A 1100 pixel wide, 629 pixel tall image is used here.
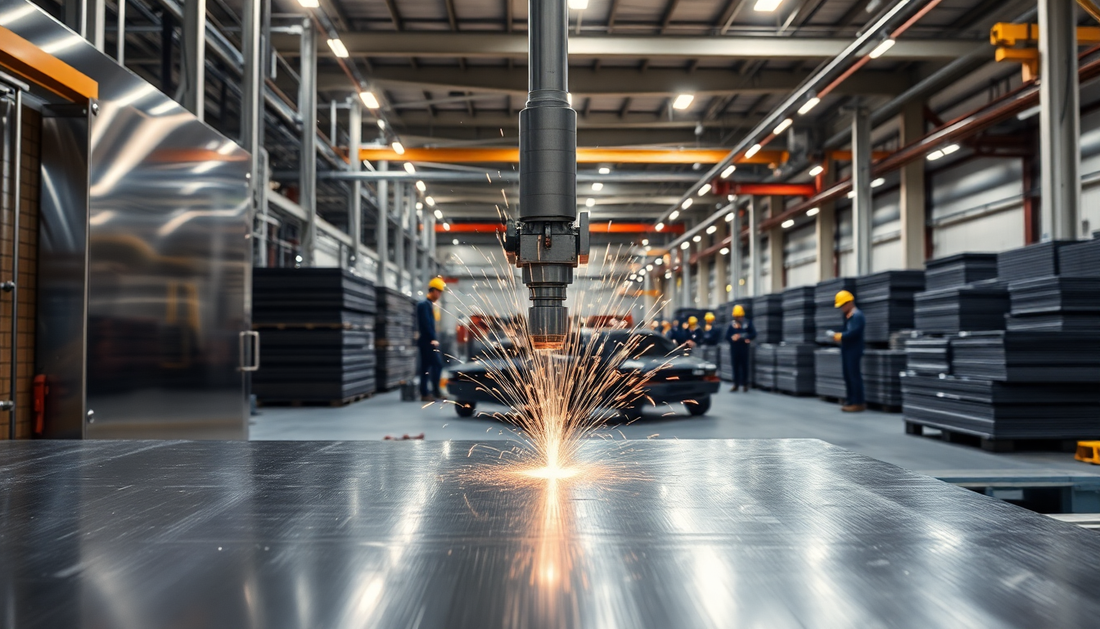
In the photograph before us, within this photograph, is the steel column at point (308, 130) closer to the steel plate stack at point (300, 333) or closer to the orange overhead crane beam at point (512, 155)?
the steel plate stack at point (300, 333)

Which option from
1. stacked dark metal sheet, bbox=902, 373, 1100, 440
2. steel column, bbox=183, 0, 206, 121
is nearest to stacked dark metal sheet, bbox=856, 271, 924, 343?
stacked dark metal sheet, bbox=902, 373, 1100, 440

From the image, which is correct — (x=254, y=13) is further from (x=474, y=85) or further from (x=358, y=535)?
(x=358, y=535)

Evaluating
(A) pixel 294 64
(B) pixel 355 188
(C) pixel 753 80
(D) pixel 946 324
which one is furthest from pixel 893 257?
(A) pixel 294 64

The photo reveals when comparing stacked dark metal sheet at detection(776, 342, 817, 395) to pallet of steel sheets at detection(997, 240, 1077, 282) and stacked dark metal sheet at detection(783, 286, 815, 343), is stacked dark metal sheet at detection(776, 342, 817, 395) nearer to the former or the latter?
stacked dark metal sheet at detection(783, 286, 815, 343)

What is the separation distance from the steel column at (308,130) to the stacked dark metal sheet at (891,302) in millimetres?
7849

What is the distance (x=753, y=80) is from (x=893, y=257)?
562 cm

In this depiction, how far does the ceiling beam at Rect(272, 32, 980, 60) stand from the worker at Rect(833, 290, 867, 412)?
12.1ft

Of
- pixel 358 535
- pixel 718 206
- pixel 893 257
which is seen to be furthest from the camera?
pixel 718 206

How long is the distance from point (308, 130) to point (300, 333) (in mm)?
2990

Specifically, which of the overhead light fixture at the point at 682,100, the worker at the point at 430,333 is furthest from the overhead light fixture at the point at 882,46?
the worker at the point at 430,333

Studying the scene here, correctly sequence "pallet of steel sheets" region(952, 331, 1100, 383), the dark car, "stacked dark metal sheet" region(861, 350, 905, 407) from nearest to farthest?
"pallet of steel sheets" region(952, 331, 1100, 383)
the dark car
"stacked dark metal sheet" region(861, 350, 905, 407)

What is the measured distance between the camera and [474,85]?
38.4 feet

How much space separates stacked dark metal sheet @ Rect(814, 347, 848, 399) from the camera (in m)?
10.1

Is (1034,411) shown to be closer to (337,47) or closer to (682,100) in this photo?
(337,47)
